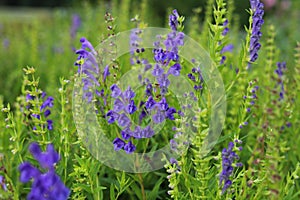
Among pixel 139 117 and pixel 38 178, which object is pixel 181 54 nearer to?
pixel 139 117

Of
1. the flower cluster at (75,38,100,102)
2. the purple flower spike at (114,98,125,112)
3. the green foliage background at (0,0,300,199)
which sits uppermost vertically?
the flower cluster at (75,38,100,102)

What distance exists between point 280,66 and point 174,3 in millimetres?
9083

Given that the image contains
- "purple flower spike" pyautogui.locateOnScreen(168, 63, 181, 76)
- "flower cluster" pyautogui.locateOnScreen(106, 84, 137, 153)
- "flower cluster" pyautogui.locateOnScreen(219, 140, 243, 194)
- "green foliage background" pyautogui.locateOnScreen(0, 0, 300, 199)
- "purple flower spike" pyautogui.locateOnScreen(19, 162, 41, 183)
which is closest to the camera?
"purple flower spike" pyautogui.locateOnScreen(19, 162, 41, 183)

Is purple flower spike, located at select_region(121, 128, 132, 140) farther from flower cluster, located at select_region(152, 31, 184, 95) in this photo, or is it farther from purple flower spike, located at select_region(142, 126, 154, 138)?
flower cluster, located at select_region(152, 31, 184, 95)

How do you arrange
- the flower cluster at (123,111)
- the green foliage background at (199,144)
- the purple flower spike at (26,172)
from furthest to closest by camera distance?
the flower cluster at (123,111), the green foliage background at (199,144), the purple flower spike at (26,172)

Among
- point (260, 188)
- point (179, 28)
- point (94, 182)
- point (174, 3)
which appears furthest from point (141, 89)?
point (174, 3)

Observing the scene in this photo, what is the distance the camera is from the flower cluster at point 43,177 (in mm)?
1683

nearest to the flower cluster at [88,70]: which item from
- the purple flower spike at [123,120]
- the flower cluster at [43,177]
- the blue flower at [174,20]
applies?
the purple flower spike at [123,120]

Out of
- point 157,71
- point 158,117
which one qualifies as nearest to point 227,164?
point 158,117

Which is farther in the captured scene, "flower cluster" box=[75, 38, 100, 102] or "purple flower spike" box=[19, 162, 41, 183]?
"flower cluster" box=[75, 38, 100, 102]

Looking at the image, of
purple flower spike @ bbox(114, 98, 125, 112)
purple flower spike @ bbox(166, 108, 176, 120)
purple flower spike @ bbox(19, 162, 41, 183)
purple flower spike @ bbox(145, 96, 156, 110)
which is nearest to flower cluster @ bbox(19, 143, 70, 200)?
purple flower spike @ bbox(19, 162, 41, 183)

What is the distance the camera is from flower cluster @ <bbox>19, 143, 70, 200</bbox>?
1.68m

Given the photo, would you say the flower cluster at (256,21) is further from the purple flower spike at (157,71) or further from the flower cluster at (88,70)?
the flower cluster at (88,70)

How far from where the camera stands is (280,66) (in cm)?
352
